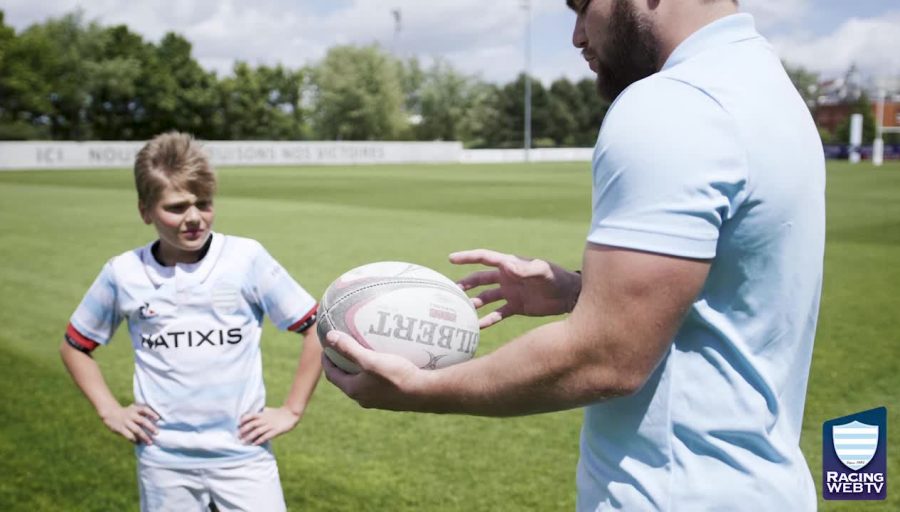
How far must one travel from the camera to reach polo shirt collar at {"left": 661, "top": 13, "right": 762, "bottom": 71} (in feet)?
5.01

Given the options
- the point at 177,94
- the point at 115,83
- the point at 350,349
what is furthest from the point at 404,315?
the point at 177,94

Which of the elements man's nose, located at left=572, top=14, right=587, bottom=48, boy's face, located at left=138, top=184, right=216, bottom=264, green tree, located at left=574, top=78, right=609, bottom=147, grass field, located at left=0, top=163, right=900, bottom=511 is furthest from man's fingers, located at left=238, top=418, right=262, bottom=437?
green tree, located at left=574, top=78, right=609, bottom=147

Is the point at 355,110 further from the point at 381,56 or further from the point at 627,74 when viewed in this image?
the point at 627,74

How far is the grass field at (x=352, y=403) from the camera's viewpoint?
16.2ft

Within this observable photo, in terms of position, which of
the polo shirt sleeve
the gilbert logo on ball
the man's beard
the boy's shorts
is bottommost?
the boy's shorts

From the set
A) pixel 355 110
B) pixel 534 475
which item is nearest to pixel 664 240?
pixel 534 475

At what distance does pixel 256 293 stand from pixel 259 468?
70 cm

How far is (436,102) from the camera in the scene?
116 m

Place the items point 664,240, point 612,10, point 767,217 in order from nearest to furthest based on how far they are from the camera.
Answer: point 664,240
point 767,217
point 612,10

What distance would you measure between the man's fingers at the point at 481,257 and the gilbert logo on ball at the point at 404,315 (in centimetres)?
21

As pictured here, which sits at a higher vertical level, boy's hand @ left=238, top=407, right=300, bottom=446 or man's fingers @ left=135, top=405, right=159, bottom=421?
man's fingers @ left=135, top=405, right=159, bottom=421

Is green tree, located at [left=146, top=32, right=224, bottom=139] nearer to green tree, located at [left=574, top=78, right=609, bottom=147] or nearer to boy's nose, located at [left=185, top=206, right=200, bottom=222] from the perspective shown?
green tree, located at [left=574, top=78, right=609, bottom=147]

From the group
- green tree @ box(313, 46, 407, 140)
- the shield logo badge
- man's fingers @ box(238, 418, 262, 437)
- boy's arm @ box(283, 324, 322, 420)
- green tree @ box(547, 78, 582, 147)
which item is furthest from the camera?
green tree @ box(547, 78, 582, 147)

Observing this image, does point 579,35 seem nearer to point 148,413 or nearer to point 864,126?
point 148,413
